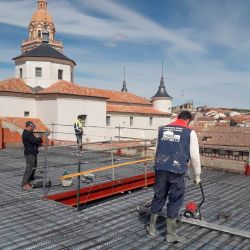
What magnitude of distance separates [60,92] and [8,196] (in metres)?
24.9

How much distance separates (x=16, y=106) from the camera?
106ft

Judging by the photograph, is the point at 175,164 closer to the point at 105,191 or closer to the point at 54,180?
the point at 105,191

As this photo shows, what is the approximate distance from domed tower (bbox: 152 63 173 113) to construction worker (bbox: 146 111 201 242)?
53.2 m

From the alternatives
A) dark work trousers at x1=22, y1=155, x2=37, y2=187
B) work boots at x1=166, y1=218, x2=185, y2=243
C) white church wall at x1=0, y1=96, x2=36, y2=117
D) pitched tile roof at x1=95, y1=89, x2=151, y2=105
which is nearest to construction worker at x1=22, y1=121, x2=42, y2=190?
dark work trousers at x1=22, y1=155, x2=37, y2=187

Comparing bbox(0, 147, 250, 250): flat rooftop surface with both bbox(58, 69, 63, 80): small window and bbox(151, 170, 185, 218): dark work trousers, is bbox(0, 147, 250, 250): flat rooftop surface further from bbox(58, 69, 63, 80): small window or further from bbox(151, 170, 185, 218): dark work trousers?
bbox(58, 69, 63, 80): small window

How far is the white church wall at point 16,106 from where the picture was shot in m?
31.4

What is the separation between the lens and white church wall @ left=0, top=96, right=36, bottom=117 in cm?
3136

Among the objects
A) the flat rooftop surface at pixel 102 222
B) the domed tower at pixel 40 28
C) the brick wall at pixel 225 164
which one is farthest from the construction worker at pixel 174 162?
the domed tower at pixel 40 28

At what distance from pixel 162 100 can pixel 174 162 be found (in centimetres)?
5380

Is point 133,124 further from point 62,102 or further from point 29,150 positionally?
point 29,150

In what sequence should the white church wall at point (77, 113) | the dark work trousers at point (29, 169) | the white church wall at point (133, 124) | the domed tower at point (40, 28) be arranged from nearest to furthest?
1. the dark work trousers at point (29, 169)
2. the white church wall at point (77, 113)
3. the white church wall at point (133, 124)
4. the domed tower at point (40, 28)

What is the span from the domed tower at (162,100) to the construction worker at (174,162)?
5324cm

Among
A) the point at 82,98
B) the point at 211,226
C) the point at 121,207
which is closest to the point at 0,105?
the point at 82,98

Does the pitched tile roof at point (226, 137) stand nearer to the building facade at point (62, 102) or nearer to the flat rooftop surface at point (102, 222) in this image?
the building facade at point (62, 102)
